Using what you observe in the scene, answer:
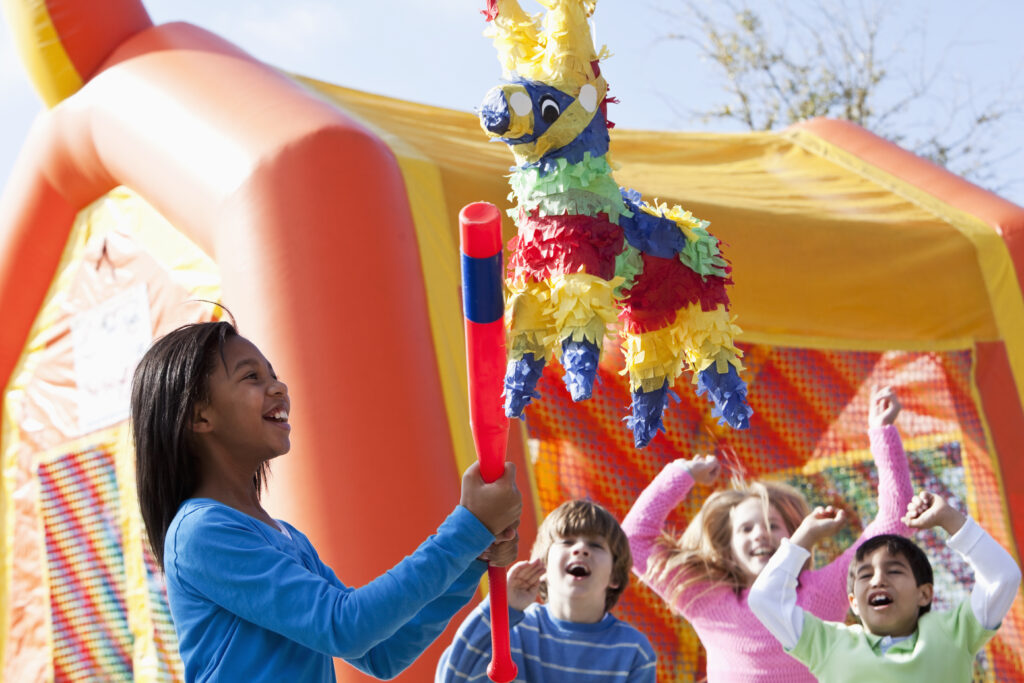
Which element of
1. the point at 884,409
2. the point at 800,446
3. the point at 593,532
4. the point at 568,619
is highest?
the point at 884,409

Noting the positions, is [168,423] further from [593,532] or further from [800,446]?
[800,446]

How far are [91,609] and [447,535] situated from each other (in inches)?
85.7

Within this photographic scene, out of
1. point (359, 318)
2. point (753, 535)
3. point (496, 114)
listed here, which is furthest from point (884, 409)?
point (496, 114)

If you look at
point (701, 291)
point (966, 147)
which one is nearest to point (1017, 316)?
point (701, 291)

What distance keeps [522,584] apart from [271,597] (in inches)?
32.2

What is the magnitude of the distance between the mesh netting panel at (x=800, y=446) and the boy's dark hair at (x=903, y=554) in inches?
24.5

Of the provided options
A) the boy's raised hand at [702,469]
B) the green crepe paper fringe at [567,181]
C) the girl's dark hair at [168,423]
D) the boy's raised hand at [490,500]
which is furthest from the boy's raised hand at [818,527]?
the girl's dark hair at [168,423]

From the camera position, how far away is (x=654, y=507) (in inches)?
84.4

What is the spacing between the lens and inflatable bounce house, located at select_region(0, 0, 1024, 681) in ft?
6.73

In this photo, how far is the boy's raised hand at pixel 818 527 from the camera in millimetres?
1804

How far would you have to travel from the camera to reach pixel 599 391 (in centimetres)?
265

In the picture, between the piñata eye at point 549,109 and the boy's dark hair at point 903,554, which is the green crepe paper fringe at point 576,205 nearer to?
the piñata eye at point 549,109

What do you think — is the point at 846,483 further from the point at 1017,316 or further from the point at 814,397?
the point at 1017,316

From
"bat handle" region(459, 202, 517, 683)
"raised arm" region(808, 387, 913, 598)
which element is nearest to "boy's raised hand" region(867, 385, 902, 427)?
"raised arm" region(808, 387, 913, 598)
